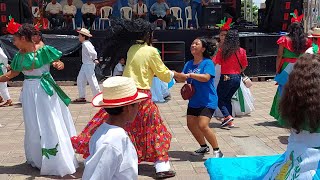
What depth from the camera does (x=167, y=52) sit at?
15.8m

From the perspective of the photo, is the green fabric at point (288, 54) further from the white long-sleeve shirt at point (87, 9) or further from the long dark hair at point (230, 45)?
the white long-sleeve shirt at point (87, 9)

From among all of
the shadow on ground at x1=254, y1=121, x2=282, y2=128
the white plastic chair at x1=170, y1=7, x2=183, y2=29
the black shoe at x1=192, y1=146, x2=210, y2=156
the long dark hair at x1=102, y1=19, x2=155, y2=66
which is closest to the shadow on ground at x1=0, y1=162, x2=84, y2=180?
the long dark hair at x1=102, y1=19, x2=155, y2=66

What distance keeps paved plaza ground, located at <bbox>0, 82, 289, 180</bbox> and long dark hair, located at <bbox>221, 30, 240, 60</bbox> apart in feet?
4.03

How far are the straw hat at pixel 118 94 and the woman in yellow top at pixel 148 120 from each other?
251cm

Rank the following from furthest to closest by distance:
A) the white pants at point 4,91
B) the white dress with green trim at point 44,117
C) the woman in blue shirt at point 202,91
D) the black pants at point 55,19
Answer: the black pants at point 55,19, the white pants at point 4,91, the woman in blue shirt at point 202,91, the white dress with green trim at point 44,117

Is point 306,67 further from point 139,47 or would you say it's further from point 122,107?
point 139,47

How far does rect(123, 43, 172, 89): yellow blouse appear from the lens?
5.47 m

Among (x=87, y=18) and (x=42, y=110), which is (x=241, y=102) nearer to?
(x=42, y=110)

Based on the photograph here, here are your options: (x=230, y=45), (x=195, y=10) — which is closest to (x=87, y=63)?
(x=230, y=45)

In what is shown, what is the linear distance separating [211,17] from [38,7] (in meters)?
6.61

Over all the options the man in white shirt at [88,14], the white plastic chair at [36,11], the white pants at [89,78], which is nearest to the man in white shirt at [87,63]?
the white pants at [89,78]

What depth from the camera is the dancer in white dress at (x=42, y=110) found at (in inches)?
220

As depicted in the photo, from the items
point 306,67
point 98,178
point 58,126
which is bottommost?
point 58,126

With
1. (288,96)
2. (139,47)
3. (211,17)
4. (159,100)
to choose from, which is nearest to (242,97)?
(159,100)
